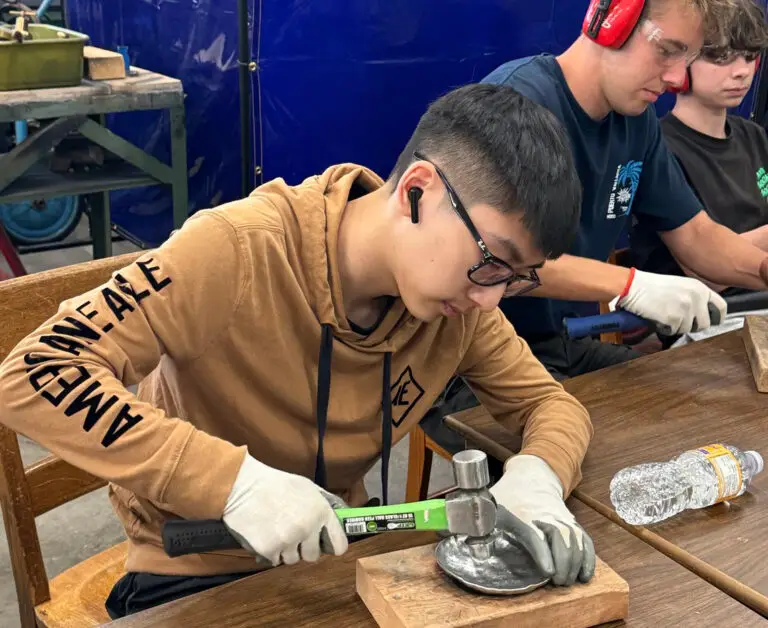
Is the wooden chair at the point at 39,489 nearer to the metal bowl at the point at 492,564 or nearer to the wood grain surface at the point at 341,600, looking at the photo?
the wood grain surface at the point at 341,600

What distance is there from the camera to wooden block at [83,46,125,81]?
3.24 meters

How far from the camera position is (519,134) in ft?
3.84

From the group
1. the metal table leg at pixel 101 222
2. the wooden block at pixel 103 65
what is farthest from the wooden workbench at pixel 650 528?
the metal table leg at pixel 101 222

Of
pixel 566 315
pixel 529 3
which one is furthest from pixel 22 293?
pixel 529 3

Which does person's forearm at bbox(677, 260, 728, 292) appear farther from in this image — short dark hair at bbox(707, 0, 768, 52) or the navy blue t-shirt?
short dark hair at bbox(707, 0, 768, 52)

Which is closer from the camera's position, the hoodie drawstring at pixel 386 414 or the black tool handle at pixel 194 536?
the black tool handle at pixel 194 536

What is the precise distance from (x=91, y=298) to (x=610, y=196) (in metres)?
1.44

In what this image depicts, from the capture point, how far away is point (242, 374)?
4.31 feet

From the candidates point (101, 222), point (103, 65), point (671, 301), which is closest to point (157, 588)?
point (671, 301)

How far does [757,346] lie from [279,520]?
1079 millimetres

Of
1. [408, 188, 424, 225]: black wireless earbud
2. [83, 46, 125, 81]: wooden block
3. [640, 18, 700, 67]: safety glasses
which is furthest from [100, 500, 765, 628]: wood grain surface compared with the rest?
[83, 46, 125, 81]: wooden block

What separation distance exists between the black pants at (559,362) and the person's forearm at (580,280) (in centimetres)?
16

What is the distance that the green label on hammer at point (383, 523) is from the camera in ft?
3.46

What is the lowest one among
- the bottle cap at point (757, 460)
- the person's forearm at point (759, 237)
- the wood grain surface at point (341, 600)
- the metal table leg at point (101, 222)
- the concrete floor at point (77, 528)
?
the concrete floor at point (77, 528)
